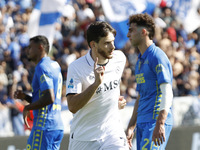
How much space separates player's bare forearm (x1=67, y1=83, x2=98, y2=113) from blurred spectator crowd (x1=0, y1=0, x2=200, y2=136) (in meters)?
5.58

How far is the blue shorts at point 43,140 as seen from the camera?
6.91 metres

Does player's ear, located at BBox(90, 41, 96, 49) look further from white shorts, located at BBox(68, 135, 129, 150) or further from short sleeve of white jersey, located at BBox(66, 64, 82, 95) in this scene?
white shorts, located at BBox(68, 135, 129, 150)

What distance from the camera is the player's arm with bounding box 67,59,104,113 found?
5.03 m

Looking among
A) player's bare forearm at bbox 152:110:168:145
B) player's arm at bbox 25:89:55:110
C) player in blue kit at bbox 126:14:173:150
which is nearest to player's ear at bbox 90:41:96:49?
player in blue kit at bbox 126:14:173:150

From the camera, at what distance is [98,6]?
15773mm

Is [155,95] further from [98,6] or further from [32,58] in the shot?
[98,6]

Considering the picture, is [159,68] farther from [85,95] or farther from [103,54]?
[85,95]

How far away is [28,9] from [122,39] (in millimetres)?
4604

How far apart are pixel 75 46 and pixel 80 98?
9.51m

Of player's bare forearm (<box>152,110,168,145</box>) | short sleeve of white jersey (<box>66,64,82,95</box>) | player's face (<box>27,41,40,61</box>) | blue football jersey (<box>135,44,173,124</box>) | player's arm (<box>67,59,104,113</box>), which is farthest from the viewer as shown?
player's face (<box>27,41,40,61</box>)

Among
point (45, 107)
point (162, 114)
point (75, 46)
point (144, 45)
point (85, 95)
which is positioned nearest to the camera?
point (85, 95)

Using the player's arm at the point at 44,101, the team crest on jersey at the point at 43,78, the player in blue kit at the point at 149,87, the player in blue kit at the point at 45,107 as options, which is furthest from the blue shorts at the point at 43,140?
the player in blue kit at the point at 149,87

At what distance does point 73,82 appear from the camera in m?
5.36

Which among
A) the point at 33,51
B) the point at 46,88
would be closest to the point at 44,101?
the point at 46,88
